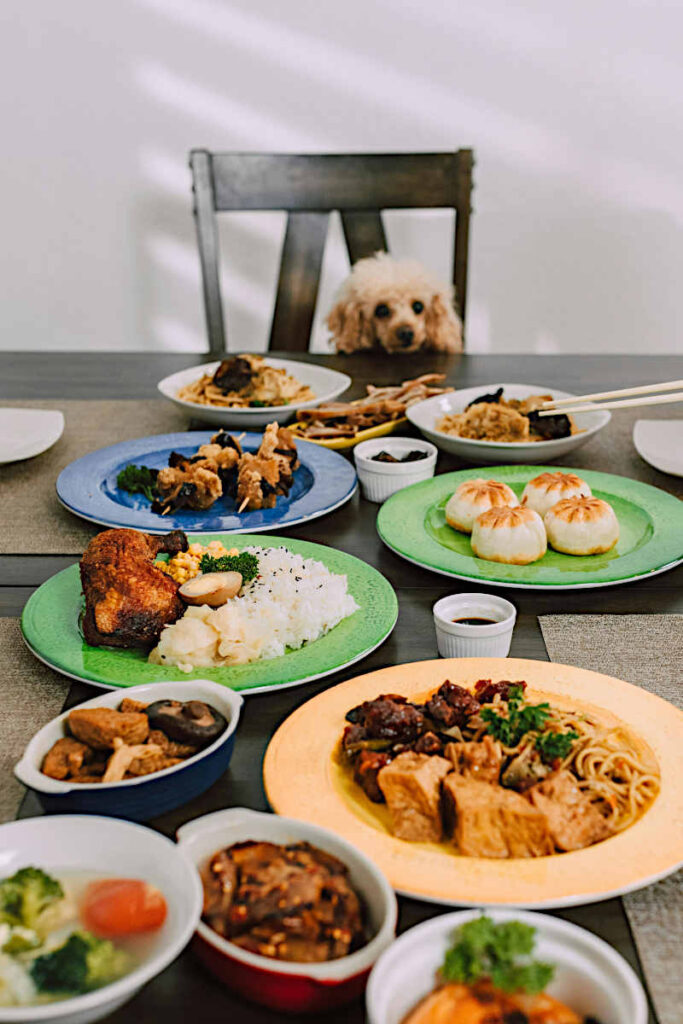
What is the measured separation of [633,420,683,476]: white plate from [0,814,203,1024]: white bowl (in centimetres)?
138

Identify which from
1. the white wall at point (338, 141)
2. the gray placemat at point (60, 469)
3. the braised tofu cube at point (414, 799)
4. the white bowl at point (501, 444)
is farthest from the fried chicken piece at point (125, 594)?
the white wall at point (338, 141)

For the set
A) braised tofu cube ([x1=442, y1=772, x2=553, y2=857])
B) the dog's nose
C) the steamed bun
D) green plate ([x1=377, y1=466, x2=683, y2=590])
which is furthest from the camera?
the dog's nose

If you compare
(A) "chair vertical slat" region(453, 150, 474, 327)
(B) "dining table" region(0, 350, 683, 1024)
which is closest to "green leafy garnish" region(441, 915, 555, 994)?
(B) "dining table" region(0, 350, 683, 1024)

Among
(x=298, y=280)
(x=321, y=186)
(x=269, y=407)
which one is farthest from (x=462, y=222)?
(x=269, y=407)

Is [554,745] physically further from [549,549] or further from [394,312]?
[394,312]

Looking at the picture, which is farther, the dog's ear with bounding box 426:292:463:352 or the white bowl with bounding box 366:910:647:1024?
the dog's ear with bounding box 426:292:463:352

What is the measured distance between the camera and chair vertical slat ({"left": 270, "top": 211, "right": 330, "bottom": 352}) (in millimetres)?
3271

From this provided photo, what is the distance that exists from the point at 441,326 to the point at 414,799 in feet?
7.70

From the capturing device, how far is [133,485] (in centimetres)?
178

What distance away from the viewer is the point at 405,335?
300 centimetres

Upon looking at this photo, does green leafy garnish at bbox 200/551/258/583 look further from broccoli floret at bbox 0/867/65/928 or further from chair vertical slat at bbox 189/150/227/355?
chair vertical slat at bbox 189/150/227/355

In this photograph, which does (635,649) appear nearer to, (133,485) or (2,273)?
(133,485)

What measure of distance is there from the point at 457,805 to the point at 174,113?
4086mm

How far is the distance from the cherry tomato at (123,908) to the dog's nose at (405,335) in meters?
2.41
